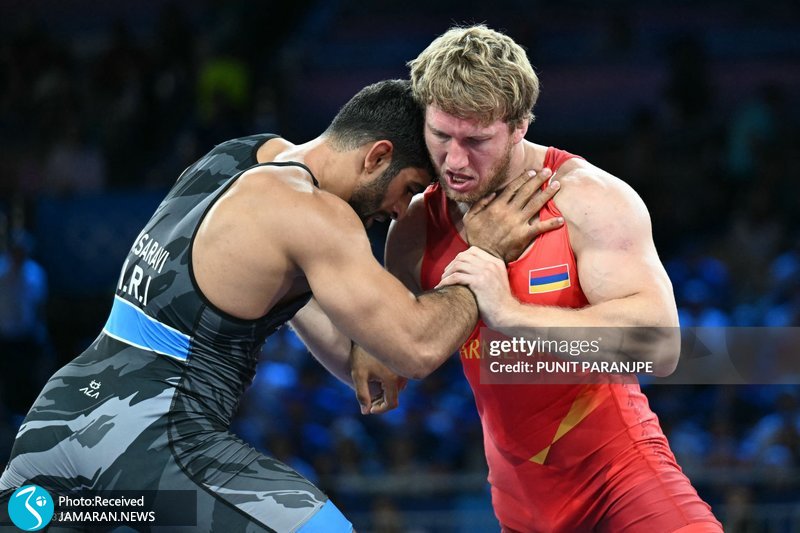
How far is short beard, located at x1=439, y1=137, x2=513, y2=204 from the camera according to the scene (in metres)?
4.30

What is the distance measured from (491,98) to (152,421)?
1692 mm

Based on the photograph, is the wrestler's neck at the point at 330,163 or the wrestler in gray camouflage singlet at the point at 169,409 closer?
the wrestler in gray camouflage singlet at the point at 169,409

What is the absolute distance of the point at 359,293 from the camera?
12.3ft

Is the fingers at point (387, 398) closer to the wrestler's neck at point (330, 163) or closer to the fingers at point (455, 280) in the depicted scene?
the fingers at point (455, 280)

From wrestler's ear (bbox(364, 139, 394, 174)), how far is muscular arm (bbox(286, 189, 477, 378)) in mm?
376

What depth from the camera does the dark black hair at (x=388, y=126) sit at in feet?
14.0

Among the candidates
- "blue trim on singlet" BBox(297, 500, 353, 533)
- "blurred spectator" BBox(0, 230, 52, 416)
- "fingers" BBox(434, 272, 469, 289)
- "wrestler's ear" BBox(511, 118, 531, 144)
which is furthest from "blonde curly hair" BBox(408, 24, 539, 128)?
"blurred spectator" BBox(0, 230, 52, 416)

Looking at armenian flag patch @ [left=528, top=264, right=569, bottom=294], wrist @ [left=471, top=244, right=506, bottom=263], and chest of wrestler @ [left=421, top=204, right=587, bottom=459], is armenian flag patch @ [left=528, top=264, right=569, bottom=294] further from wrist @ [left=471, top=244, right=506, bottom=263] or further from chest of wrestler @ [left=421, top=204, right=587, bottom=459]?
wrist @ [left=471, top=244, right=506, bottom=263]

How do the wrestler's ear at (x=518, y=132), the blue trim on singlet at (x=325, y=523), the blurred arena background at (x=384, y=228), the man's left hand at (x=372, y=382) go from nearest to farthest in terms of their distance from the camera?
the blue trim on singlet at (x=325, y=523) → the wrestler's ear at (x=518, y=132) → the man's left hand at (x=372, y=382) → the blurred arena background at (x=384, y=228)

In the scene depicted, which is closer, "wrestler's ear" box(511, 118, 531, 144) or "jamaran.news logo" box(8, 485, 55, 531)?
"jamaran.news logo" box(8, 485, 55, 531)

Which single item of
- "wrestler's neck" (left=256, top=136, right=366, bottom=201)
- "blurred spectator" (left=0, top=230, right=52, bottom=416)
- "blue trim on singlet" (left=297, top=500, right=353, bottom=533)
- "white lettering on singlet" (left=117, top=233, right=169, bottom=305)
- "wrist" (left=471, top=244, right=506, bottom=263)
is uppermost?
"wrestler's neck" (left=256, top=136, right=366, bottom=201)

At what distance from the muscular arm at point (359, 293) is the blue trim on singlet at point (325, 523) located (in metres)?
0.57

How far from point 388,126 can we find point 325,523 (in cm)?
155
